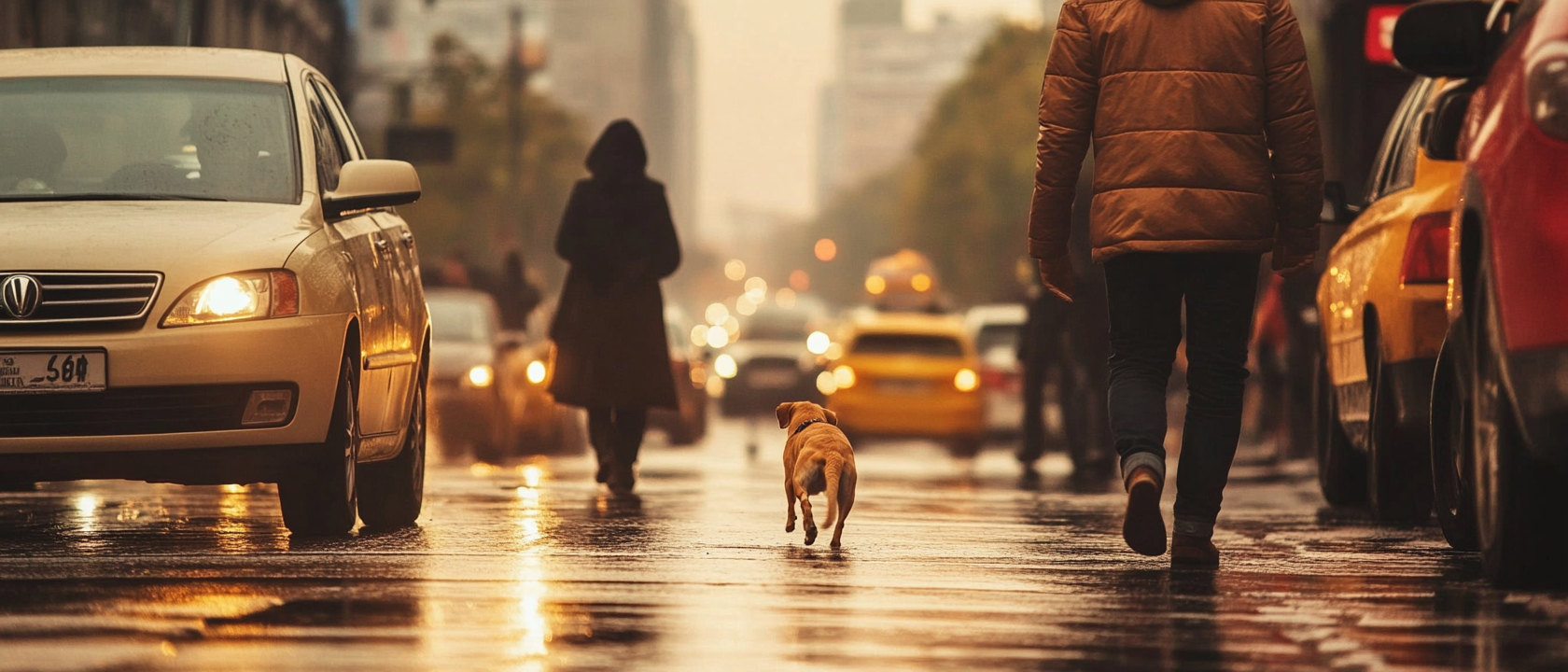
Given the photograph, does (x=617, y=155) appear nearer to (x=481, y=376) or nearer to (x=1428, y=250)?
(x=1428, y=250)

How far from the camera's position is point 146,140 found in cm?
929

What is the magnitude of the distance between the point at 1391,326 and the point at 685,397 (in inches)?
761

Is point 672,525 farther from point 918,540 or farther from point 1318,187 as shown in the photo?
point 1318,187

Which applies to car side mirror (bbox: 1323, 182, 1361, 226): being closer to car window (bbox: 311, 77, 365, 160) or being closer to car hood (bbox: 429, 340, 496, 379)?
car window (bbox: 311, 77, 365, 160)

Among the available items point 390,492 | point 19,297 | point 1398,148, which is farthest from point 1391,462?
point 19,297

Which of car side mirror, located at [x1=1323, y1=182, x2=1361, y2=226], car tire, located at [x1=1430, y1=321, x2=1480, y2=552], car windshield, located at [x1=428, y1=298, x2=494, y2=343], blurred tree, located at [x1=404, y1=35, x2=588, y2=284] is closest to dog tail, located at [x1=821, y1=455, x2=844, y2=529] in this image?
car tire, located at [x1=1430, y1=321, x2=1480, y2=552]

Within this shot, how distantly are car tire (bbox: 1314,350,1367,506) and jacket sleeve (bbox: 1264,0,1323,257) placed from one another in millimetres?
3263

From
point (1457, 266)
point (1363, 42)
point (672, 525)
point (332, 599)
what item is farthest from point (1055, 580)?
point (1363, 42)

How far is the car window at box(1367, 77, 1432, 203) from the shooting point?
→ 33.7 ft

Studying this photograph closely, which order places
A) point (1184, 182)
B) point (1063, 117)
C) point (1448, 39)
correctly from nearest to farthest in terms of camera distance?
point (1448, 39)
point (1184, 182)
point (1063, 117)

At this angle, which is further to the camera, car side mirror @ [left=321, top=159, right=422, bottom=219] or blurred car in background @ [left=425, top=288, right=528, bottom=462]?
blurred car in background @ [left=425, top=288, right=528, bottom=462]

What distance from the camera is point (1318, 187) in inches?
311

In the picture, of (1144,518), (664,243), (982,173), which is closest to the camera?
(1144,518)

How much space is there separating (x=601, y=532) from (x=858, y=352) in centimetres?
1630
